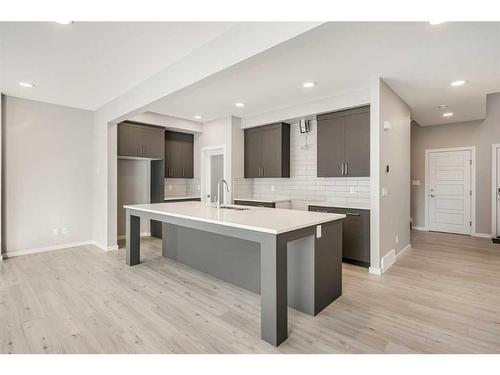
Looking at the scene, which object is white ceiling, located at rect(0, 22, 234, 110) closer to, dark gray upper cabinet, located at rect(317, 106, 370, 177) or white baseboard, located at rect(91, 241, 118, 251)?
dark gray upper cabinet, located at rect(317, 106, 370, 177)

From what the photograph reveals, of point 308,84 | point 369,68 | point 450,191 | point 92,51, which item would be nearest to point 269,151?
point 308,84

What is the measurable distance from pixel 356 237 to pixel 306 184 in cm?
159

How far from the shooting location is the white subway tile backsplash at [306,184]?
4.41m

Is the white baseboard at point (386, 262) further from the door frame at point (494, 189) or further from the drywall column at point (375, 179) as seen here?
the door frame at point (494, 189)

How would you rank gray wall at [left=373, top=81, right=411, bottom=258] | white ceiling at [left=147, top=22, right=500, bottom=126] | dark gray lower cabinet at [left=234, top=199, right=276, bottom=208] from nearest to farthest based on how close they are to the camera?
white ceiling at [left=147, top=22, right=500, bottom=126]
gray wall at [left=373, top=81, right=411, bottom=258]
dark gray lower cabinet at [left=234, top=199, right=276, bottom=208]

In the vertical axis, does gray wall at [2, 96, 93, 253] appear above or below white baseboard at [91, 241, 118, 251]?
above

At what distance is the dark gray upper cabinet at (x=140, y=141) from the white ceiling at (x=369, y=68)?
755mm

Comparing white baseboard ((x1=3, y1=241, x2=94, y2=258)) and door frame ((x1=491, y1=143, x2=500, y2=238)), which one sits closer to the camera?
white baseboard ((x1=3, y1=241, x2=94, y2=258))

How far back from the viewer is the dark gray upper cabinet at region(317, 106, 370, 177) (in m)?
3.89

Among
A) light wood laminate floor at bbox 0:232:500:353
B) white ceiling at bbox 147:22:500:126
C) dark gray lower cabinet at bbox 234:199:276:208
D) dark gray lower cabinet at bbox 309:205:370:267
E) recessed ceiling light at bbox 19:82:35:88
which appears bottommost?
light wood laminate floor at bbox 0:232:500:353

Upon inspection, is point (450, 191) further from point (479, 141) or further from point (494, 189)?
point (479, 141)

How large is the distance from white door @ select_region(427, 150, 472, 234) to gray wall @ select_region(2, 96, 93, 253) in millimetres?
7716

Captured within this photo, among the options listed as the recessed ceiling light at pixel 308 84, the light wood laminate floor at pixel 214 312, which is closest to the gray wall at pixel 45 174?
the light wood laminate floor at pixel 214 312

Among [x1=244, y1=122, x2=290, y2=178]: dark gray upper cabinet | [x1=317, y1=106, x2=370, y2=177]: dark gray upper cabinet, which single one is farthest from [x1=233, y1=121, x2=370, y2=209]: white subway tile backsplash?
[x1=317, y1=106, x2=370, y2=177]: dark gray upper cabinet
